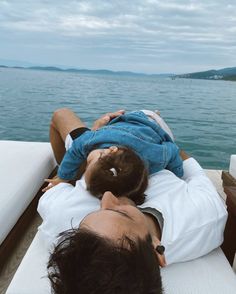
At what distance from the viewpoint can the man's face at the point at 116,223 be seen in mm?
938

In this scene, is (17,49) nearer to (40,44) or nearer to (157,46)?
(40,44)

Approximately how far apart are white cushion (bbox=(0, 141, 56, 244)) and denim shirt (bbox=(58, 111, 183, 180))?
0.18m

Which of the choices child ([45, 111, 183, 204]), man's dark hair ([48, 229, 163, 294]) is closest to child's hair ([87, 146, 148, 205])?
child ([45, 111, 183, 204])

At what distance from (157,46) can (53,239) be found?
19547mm

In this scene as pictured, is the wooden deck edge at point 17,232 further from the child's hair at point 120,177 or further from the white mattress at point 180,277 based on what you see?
the child's hair at point 120,177

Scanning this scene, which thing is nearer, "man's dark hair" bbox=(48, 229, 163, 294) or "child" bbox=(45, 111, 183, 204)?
"man's dark hair" bbox=(48, 229, 163, 294)

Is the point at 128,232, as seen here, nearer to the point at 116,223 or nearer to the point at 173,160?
the point at 116,223

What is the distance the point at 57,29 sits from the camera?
73.4 ft

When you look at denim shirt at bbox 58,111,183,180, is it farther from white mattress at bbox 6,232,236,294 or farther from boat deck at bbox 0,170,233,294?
white mattress at bbox 6,232,236,294

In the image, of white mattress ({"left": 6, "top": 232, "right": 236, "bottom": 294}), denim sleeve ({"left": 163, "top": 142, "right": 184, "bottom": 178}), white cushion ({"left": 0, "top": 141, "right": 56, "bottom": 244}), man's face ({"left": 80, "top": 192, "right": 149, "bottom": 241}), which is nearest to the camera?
man's face ({"left": 80, "top": 192, "right": 149, "bottom": 241})

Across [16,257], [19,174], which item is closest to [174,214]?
[16,257]

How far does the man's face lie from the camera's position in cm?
94

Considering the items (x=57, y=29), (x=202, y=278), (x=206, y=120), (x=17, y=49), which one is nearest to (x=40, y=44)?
(x=17, y=49)

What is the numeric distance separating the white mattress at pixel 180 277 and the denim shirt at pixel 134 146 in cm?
45
